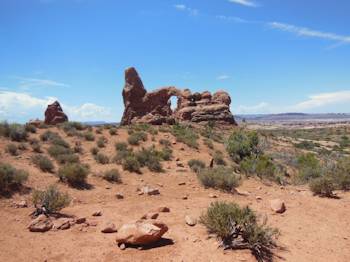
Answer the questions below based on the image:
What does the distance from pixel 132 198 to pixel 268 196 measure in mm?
4676

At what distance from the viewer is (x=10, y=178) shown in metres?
10.2

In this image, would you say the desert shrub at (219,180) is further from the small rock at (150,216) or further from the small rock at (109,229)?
the small rock at (109,229)

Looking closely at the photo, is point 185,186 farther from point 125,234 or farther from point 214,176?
point 125,234

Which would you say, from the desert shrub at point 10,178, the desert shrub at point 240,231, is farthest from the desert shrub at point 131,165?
the desert shrub at point 240,231

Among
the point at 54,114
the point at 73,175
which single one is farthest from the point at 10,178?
the point at 54,114

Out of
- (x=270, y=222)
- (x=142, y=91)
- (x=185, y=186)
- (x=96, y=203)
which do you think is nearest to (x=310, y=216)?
(x=270, y=222)

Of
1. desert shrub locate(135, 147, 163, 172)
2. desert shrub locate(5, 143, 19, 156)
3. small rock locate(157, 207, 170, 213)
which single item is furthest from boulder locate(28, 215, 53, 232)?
desert shrub locate(5, 143, 19, 156)

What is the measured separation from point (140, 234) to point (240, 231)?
2.01 meters

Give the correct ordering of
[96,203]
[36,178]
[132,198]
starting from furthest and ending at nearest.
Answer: [36,178] < [132,198] < [96,203]

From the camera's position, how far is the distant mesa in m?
46.2

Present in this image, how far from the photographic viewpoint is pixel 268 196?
1109cm

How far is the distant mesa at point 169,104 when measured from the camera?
46.2 meters

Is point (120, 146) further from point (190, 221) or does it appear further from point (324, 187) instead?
point (190, 221)

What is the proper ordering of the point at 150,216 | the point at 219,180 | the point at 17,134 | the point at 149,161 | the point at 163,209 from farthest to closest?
the point at 17,134 < the point at 149,161 < the point at 219,180 < the point at 163,209 < the point at 150,216
